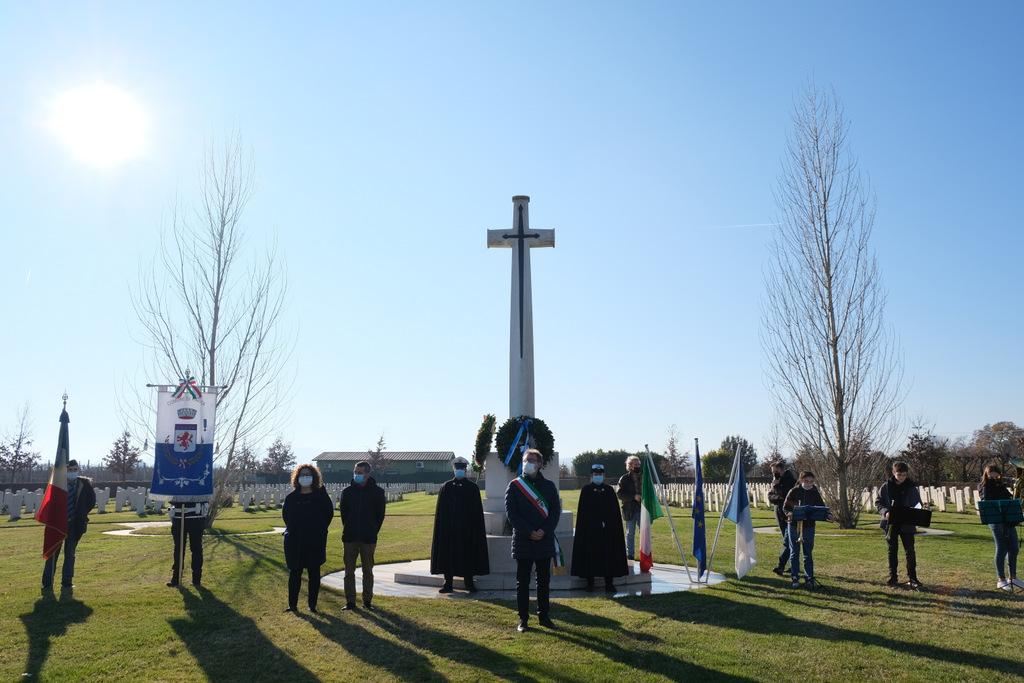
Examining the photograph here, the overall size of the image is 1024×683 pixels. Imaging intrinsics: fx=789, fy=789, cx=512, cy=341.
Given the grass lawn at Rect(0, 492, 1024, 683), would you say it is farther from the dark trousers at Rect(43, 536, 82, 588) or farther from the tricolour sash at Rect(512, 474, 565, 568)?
the tricolour sash at Rect(512, 474, 565, 568)

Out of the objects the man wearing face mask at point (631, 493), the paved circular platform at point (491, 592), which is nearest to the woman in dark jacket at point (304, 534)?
the paved circular platform at point (491, 592)

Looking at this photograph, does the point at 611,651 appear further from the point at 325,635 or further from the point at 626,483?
the point at 626,483

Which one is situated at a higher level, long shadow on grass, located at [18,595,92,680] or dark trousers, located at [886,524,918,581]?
dark trousers, located at [886,524,918,581]

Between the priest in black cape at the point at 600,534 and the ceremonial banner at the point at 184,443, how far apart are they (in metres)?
5.12

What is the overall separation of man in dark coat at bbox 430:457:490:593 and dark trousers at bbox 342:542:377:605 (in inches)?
47.7

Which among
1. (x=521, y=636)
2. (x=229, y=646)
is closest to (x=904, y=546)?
(x=521, y=636)

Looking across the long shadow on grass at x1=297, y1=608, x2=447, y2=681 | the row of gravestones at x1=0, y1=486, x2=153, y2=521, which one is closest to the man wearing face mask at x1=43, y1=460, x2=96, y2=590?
the long shadow on grass at x1=297, y1=608, x2=447, y2=681

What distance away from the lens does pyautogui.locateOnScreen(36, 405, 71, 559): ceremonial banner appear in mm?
9906

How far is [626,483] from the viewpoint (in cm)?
1205

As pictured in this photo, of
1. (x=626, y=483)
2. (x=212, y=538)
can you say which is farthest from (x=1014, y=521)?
(x=212, y=538)

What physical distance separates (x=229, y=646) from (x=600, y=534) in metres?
4.60

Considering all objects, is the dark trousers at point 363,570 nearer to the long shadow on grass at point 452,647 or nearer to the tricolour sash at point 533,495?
the long shadow on grass at point 452,647

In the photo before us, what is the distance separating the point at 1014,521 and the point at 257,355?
16.5 meters

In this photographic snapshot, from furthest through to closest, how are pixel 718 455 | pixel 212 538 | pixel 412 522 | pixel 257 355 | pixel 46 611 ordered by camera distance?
pixel 718 455, pixel 412 522, pixel 257 355, pixel 212 538, pixel 46 611
